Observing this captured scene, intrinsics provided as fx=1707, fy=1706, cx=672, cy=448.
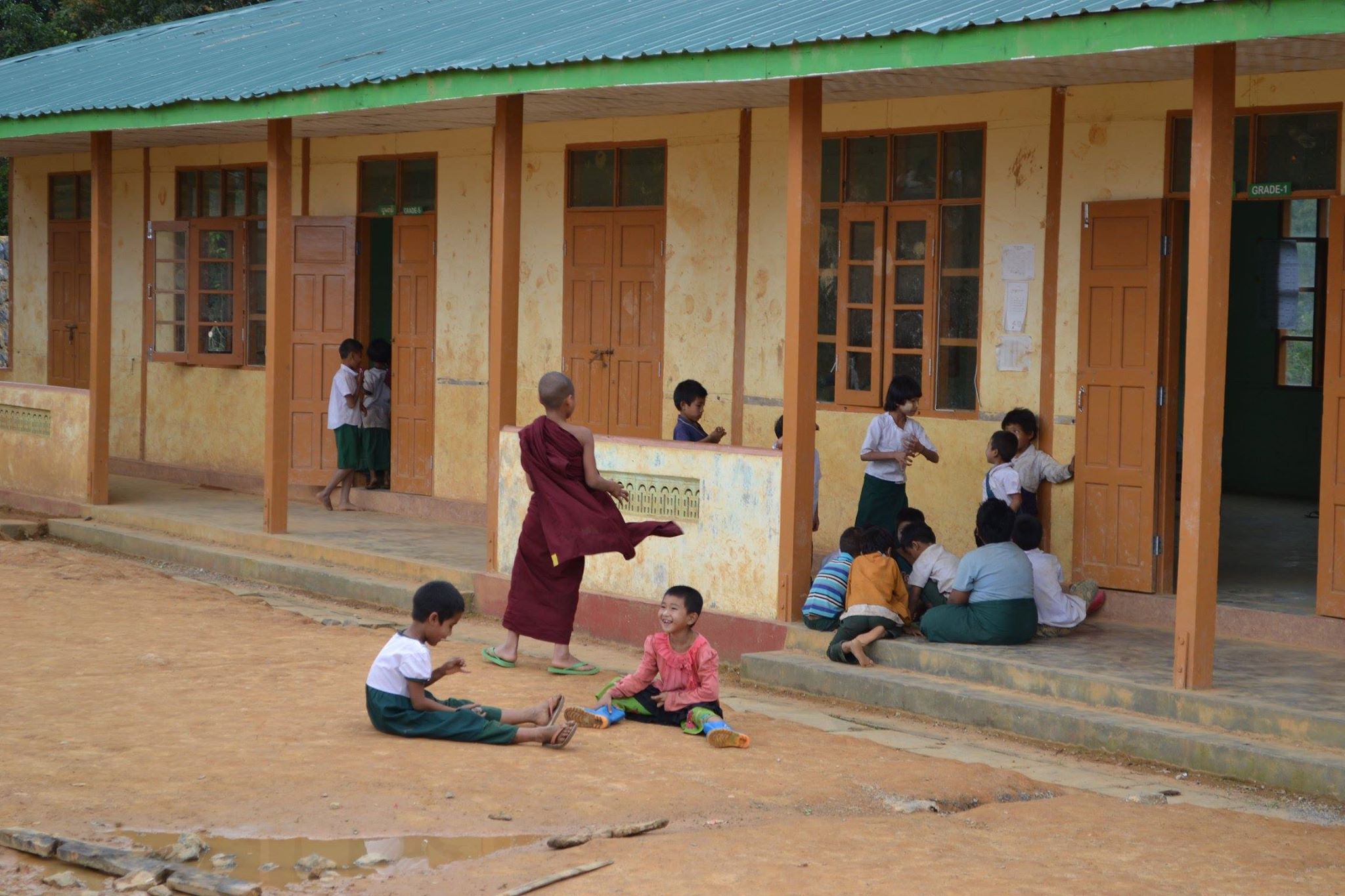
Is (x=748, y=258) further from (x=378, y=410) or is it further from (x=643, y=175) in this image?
(x=378, y=410)

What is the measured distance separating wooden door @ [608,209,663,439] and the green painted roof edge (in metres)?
2.14

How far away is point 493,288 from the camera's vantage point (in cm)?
1011

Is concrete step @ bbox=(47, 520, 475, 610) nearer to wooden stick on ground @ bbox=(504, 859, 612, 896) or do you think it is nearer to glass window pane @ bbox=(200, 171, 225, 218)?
glass window pane @ bbox=(200, 171, 225, 218)

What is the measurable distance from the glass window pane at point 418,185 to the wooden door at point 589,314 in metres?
1.53

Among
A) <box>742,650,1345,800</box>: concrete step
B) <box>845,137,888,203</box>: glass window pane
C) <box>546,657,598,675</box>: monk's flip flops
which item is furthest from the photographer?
<box>845,137,888,203</box>: glass window pane

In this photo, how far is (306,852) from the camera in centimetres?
541

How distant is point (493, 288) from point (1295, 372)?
313 inches

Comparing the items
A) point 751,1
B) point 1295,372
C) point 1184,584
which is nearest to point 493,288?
point 751,1

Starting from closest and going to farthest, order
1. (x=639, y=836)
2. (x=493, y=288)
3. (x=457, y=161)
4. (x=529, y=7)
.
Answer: (x=639, y=836)
(x=493, y=288)
(x=529, y=7)
(x=457, y=161)

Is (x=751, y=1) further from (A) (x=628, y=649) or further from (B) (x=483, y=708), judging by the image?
(B) (x=483, y=708)

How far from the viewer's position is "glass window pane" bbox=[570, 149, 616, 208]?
1197 centimetres

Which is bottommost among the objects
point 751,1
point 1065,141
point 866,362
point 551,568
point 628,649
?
point 628,649

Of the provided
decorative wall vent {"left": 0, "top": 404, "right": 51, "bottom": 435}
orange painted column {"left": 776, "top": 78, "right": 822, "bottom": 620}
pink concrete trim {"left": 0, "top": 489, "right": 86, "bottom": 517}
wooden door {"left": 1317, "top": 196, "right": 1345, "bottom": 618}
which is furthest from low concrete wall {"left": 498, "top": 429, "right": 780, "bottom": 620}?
decorative wall vent {"left": 0, "top": 404, "right": 51, "bottom": 435}

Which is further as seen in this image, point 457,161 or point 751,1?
point 457,161
